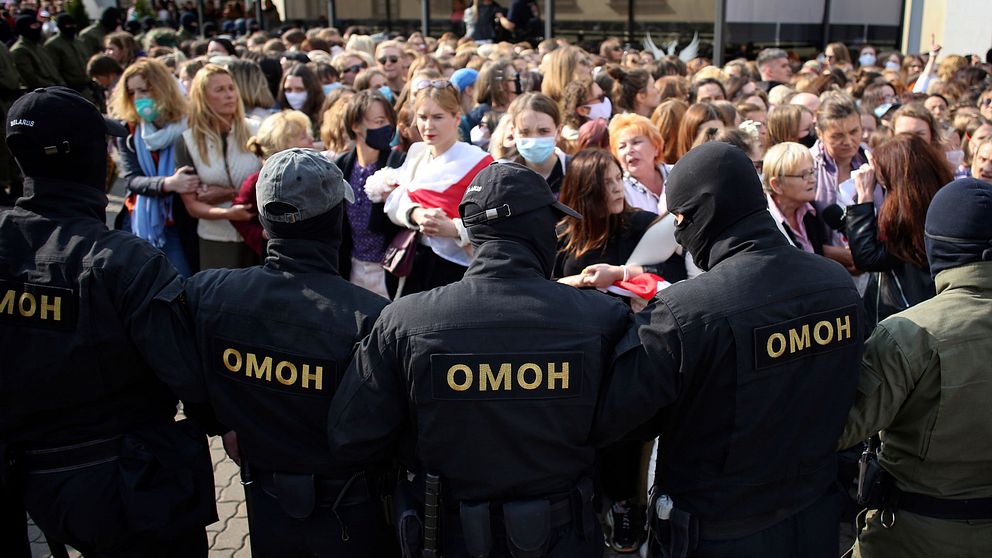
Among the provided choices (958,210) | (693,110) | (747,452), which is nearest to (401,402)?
(747,452)

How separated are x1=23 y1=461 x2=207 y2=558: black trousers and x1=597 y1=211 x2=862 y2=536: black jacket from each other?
159 cm

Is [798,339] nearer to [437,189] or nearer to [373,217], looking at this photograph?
[437,189]

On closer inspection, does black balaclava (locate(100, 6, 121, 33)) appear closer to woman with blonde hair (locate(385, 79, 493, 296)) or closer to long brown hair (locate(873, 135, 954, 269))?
woman with blonde hair (locate(385, 79, 493, 296))

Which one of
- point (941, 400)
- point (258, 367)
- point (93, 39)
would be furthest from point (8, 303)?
point (93, 39)

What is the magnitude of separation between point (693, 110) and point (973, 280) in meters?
2.77

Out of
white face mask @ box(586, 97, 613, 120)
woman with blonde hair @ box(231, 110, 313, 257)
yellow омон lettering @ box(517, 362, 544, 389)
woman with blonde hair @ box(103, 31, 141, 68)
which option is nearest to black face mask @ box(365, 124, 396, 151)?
woman with blonde hair @ box(231, 110, 313, 257)

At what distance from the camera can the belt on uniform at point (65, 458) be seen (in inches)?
105

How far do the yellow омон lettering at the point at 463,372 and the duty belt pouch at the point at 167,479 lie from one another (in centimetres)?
109

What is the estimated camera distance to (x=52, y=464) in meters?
2.67

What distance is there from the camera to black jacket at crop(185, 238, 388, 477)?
8.17 ft

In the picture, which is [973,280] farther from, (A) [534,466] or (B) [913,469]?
(A) [534,466]

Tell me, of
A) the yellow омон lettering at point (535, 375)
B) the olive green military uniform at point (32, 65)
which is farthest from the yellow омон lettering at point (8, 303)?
the olive green military uniform at point (32, 65)

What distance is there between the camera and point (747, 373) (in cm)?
229

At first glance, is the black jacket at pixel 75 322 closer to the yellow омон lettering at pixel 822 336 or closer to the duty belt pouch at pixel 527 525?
the duty belt pouch at pixel 527 525
